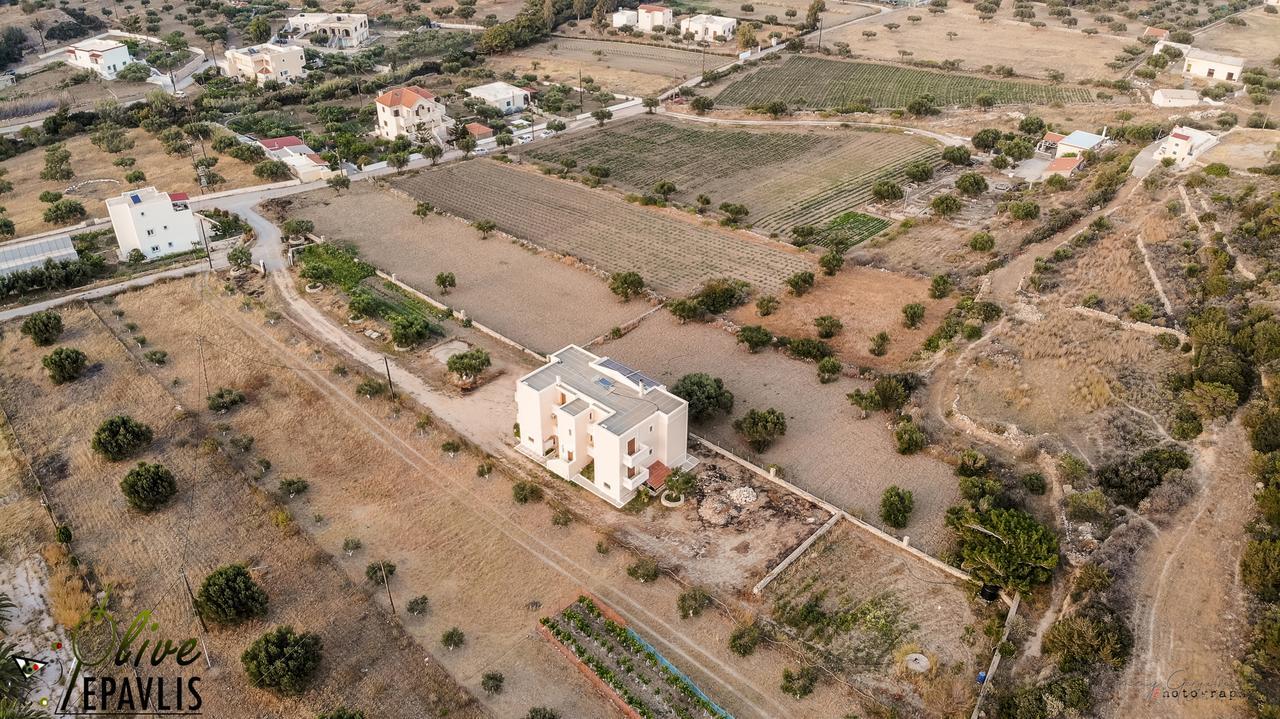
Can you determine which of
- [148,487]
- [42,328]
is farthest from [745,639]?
[42,328]

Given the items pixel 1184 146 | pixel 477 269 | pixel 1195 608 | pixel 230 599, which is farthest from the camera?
pixel 1184 146

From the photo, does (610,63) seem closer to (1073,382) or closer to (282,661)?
(1073,382)

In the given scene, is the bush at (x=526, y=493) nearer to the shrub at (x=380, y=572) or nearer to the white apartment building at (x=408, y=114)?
the shrub at (x=380, y=572)

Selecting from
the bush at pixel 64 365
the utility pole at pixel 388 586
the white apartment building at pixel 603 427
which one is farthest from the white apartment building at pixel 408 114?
the utility pole at pixel 388 586

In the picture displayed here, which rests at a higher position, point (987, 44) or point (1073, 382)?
point (987, 44)

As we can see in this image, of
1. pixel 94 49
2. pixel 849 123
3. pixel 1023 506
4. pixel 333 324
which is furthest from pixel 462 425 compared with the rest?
pixel 94 49
